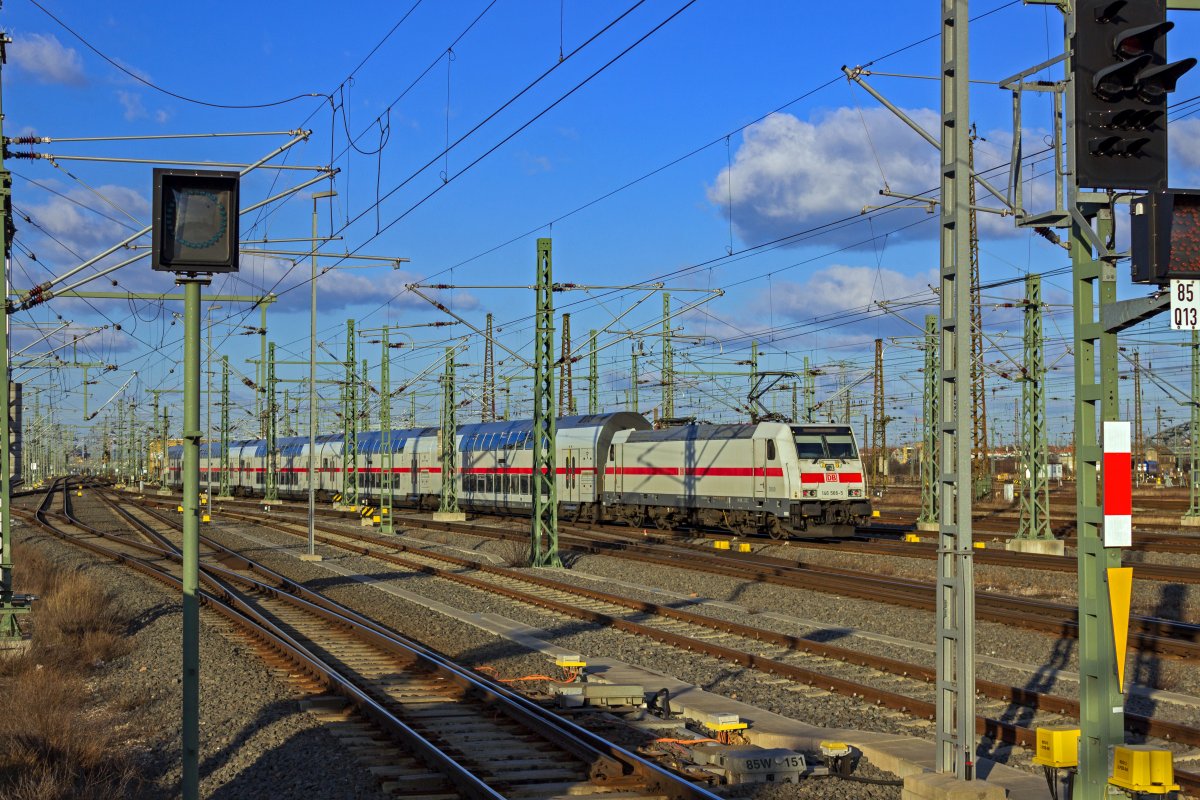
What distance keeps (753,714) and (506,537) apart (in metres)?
25.7

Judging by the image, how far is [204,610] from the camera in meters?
21.3

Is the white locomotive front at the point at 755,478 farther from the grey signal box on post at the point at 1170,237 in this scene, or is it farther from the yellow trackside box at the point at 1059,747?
the grey signal box on post at the point at 1170,237

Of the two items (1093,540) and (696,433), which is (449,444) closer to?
(696,433)

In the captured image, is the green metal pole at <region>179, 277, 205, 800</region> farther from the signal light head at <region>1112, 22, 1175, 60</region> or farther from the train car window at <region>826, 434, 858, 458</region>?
the train car window at <region>826, 434, 858, 458</region>

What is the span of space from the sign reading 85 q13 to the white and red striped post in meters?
0.75

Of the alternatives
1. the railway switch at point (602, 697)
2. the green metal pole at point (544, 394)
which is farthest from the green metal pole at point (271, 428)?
the railway switch at point (602, 697)

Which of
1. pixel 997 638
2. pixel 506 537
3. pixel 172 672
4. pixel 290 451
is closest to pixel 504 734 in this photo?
pixel 172 672

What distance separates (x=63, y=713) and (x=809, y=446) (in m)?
24.7

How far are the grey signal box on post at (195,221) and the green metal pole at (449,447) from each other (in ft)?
123

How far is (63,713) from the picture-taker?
11.7 m

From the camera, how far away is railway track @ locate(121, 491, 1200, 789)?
11766mm

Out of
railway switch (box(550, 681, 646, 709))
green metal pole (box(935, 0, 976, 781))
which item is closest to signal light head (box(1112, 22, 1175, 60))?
green metal pole (box(935, 0, 976, 781))

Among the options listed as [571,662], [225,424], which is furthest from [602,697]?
[225,424]

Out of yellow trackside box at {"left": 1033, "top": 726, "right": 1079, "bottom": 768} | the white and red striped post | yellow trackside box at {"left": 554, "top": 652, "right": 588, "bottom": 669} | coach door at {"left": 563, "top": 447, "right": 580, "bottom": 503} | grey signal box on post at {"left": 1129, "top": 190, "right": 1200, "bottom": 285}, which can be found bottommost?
yellow trackside box at {"left": 554, "top": 652, "right": 588, "bottom": 669}
